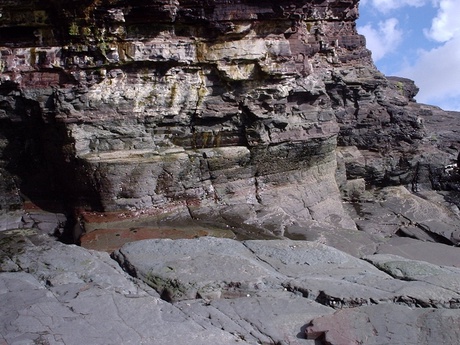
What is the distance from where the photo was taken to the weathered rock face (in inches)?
360

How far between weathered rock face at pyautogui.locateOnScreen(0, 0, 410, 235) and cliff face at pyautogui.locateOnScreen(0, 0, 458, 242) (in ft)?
0.07

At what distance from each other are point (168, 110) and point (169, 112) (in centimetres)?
4

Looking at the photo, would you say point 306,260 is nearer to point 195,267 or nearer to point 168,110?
point 195,267

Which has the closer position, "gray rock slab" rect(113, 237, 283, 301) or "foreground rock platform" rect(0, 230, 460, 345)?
"foreground rock platform" rect(0, 230, 460, 345)

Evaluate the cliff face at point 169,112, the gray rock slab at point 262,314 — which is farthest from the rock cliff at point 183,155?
the gray rock slab at point 262,314

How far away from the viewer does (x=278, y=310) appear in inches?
214

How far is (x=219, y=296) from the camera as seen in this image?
571 centimetres

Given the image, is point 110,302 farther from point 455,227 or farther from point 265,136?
point 455,227

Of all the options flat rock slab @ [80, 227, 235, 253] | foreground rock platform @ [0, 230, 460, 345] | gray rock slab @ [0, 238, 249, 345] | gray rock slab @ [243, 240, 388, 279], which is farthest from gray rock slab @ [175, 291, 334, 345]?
flat rock slab @ [80, 227, 235, 253]

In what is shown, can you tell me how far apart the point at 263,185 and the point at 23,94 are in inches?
185

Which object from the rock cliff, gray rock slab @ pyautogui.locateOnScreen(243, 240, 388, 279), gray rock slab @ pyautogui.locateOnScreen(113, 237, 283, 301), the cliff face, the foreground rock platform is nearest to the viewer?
the foreground rock platform

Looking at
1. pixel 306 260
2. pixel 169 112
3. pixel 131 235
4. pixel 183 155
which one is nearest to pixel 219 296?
pixel 306 260

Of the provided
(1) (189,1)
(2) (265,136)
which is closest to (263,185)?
(2) (265,136)

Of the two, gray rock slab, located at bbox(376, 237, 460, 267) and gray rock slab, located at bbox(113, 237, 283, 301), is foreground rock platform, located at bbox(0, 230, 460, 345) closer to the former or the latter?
gray rock slab, located at bbox(113, 237, 283, 301)
